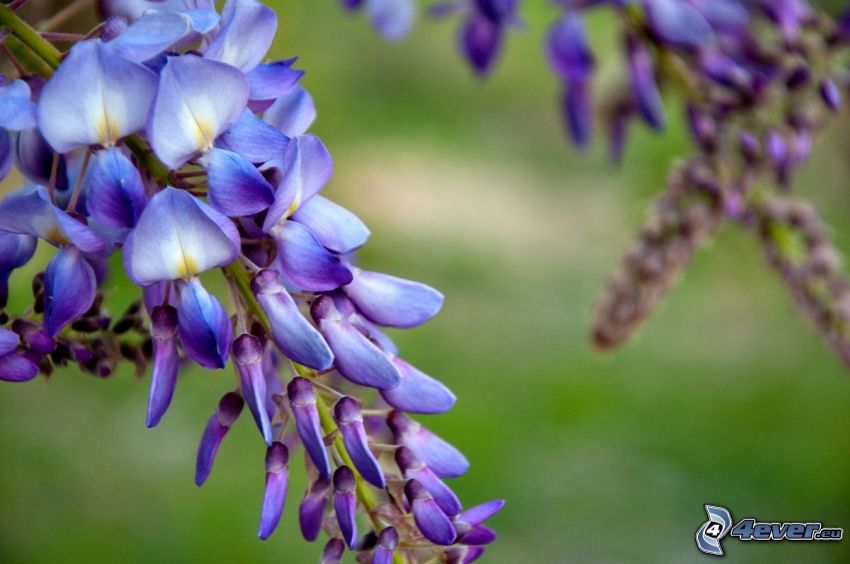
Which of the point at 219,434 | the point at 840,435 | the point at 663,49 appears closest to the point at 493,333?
the point at 840,435

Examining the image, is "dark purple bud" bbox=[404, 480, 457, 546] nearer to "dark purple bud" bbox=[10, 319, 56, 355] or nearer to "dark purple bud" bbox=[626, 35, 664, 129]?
"dark purple bud" bbox=[10, 319, 56, 355]

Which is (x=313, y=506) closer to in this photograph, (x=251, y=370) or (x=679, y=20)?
(x=251, y=370)

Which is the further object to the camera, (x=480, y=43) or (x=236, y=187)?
(x=480, y=43)

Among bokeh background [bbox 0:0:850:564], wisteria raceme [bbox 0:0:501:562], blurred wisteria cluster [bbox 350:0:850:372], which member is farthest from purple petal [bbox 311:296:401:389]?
bokeh background [bbox 0:0:850:564]

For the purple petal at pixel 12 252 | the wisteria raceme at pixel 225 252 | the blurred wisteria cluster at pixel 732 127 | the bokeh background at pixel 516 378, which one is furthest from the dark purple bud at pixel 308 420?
the bokeh background at pixel 516 378

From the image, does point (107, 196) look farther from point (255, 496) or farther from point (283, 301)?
point (255, 496)

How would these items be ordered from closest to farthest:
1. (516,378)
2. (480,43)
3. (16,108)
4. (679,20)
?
(16,108) → (679,20) → (480,43) → (516,378)

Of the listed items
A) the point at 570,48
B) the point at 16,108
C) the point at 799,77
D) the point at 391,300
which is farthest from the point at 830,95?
the point at 16,108
